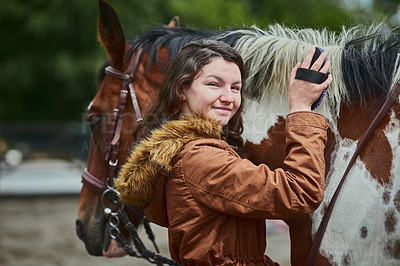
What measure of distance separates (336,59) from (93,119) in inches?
56.3

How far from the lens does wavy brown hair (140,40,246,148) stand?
1.84 m

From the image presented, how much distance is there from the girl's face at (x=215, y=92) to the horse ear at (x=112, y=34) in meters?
0.98

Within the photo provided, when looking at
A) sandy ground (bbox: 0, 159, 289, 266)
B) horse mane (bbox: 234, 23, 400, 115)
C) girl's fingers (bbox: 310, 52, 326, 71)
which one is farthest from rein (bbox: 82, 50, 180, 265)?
sandy ground (bbox: 0, 159, 289, 266)

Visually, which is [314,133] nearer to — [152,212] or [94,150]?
[152,212]

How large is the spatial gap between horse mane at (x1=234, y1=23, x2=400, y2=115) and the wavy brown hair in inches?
7.0

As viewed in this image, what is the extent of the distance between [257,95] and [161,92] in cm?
45

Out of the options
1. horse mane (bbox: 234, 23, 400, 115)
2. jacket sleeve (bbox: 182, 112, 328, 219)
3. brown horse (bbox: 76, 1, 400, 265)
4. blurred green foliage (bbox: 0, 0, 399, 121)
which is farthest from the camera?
blurred green foliage (bbox: 0, 0, 399, 121)

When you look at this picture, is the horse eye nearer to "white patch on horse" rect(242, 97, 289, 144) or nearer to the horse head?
the horse head

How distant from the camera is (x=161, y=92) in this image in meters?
1.98

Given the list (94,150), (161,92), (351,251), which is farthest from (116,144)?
(351,251)

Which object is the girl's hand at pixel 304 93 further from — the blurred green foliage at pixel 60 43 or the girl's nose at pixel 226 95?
the blurred green foliage at pixel 60 43

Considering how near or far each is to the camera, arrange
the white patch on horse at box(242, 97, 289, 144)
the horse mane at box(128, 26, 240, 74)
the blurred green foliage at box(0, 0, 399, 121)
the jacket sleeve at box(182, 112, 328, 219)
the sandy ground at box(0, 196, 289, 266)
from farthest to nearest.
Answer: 1. the blurred green foliage at box(0, 0, 399, 121)
2. the sandy ground at box(0, 196, 289, 266)
3. the horse mane at box(128, 26, 240, 74)
4. the white patch on horse at box(242, 97, 289, 144)
5. the jacket sleeve at box(182, 112, 328, 219)

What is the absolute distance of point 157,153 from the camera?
5.73ft

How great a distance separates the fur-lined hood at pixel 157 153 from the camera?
5.72 feet
